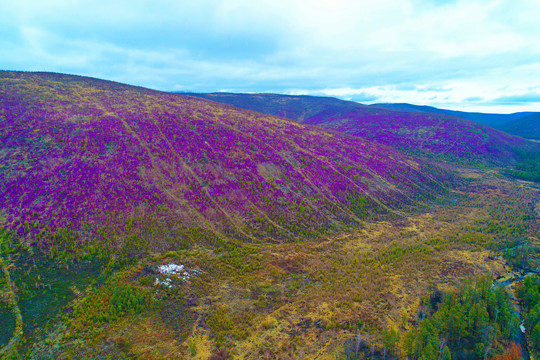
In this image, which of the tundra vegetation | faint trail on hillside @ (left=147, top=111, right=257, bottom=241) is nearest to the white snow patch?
the tundra vegetation

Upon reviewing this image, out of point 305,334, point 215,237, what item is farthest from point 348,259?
point 215,237

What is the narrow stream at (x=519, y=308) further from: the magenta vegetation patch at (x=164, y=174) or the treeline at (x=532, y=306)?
the magenta vegetation patch at (x=164, y=174)

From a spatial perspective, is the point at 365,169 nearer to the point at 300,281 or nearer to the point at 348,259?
the point at 348,259

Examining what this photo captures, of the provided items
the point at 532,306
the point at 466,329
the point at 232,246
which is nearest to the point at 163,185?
the point at 232,246

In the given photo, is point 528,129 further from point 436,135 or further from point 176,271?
point 176,271

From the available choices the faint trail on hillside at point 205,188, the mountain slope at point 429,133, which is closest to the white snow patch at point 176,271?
the faint trail on hillside at point 205,188

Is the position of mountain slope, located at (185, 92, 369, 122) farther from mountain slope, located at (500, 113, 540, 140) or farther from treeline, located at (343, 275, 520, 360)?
treeline, located at (343, 275, 520, 360)
